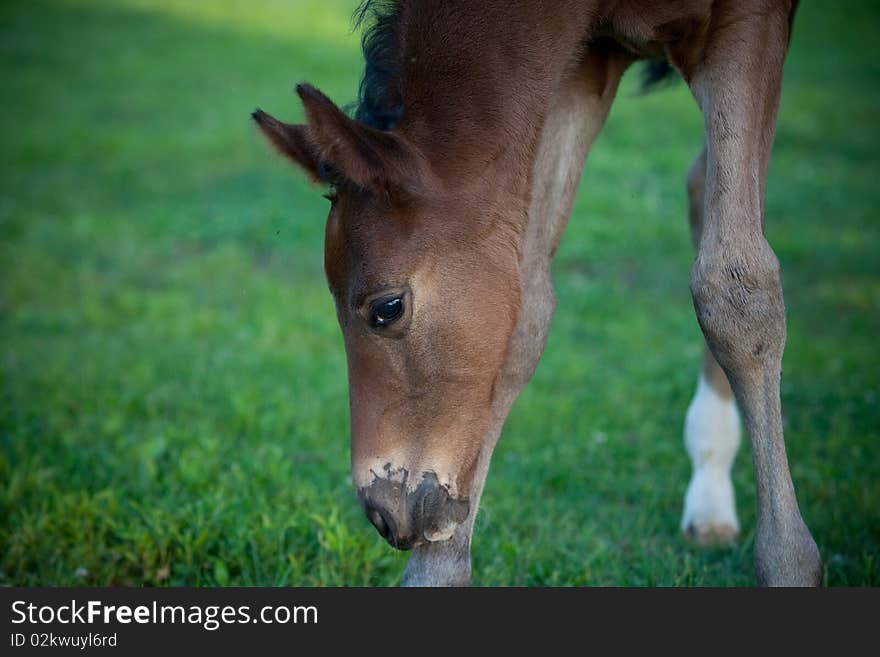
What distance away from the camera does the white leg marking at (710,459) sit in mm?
4199

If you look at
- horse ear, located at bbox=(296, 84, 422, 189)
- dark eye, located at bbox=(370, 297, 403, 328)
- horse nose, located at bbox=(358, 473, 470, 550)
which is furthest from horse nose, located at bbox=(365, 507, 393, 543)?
horse ear, located at bbox=(296, 84, 422, 189)

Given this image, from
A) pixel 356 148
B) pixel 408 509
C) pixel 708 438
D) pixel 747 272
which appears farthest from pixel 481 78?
pixel 708 438

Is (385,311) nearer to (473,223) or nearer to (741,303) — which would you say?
(473,223)

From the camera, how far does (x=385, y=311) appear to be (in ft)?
9.24

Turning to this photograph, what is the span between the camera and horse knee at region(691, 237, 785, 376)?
3.06 m

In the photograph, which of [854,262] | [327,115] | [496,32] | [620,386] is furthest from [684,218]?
[327,115]

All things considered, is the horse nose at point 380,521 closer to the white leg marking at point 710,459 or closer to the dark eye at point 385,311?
the dark eye at point 385,311

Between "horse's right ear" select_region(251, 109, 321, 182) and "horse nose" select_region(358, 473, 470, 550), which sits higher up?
"horse's right ear" select_region(251, 109, 321, 182)

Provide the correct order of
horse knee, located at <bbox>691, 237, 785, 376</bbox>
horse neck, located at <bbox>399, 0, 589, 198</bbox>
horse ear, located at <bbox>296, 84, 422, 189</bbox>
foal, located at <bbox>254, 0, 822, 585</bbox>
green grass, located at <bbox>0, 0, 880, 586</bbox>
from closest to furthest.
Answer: horse ear, located at <bbox>296, 84, 422, 189</bbox> → foal, located at <bbox>254, 0, 822, 585</bbox> → horse neck, located at <bbox>399, 0, 589, 198</bbox> → horse knee, located at <bbox>691, 237, 785, 376</bbox> → green grass, located at <bbox>0, 0, 880, 586</bbox>

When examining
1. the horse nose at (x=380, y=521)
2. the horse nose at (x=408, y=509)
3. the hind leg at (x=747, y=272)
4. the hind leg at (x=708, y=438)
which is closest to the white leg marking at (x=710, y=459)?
the hind leg at (x=708, y=438)

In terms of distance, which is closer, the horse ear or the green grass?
the horse ear

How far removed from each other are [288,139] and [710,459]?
2441mm

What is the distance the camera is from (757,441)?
3.09 metres

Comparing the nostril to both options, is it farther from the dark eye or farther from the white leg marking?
the white leg marking
